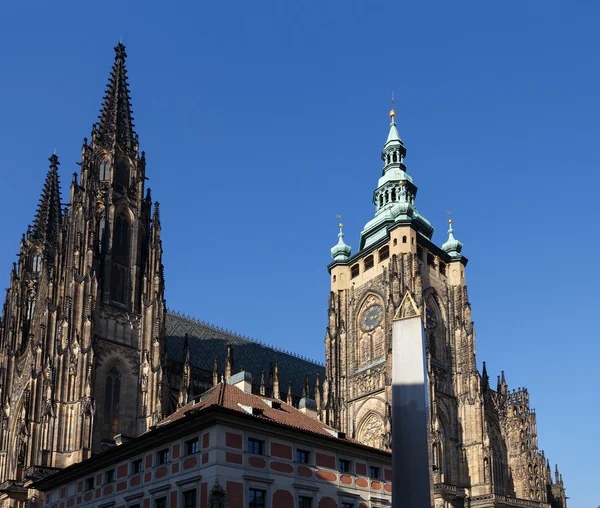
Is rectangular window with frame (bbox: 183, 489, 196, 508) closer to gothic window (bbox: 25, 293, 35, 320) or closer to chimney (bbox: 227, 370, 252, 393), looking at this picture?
chimney (bbox: 227, 370, 252, 393)

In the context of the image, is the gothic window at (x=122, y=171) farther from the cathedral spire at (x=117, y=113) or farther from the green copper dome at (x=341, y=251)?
the green copper dome at (x=341, y=251)

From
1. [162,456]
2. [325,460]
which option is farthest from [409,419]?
Result: [162,456]

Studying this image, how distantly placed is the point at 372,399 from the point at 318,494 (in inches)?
1528

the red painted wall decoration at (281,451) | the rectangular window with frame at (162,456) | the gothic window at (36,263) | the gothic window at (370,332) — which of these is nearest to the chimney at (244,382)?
the red painted wall decoration at (281,451)

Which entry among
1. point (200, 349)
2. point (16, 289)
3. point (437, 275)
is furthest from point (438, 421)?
point (16, 289)

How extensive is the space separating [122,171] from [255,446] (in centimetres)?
4483

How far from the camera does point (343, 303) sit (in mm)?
90938

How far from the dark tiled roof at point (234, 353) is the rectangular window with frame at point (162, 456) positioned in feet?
128

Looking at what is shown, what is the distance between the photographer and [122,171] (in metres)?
80.3

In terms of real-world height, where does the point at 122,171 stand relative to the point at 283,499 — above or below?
above

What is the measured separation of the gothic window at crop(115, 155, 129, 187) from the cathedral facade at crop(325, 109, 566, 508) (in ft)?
85.9

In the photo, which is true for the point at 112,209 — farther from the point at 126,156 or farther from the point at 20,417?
the point at 20,417

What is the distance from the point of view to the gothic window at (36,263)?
292ft

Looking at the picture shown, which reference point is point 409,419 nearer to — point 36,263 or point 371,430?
point 371,430
